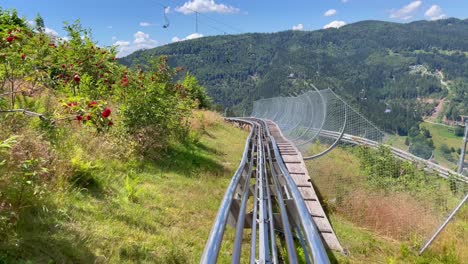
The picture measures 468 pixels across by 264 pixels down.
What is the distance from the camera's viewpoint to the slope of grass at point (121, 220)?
3076 millimetres

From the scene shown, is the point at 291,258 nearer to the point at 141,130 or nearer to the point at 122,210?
the point at 122,210

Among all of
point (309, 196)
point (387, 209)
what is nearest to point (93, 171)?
point (309, 196)

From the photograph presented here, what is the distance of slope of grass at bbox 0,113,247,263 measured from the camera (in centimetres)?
308

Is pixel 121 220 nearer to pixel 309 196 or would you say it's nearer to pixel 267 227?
pixel 267 227

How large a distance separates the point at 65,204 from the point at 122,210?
2.52ft

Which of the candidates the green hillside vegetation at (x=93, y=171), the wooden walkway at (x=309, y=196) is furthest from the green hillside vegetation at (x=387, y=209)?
the green hillside vegetation at (x=93, y=171)

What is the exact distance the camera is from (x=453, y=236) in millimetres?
5527

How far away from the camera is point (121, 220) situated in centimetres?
420

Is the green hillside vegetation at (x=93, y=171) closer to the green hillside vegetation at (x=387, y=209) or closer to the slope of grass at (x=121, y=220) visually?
the slope of grass at (x=121, y=220)

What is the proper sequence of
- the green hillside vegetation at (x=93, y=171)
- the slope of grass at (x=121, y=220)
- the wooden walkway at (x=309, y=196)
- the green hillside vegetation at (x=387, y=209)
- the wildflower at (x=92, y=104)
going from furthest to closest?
the green hillside vegetation at (x=387, y=209)
the wooden walkway at (x=309, y=196)
the wildflower at (x=92, y=104)
the green hillside vegetation at (x=93, y=171)
the slope of grass at (x=121, y=220)

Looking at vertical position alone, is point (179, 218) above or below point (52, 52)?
below

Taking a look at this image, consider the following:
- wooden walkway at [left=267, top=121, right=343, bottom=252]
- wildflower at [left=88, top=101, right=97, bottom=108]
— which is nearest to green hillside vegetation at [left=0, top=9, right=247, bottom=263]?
wildflower at [left=88, top=101, right=97, bottom=108]

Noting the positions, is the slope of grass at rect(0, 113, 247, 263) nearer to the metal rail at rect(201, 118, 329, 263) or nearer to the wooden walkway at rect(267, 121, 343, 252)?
the metal rail at rect(201, 118, 329, 263)

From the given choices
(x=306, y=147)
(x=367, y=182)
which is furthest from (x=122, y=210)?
(x=306, y=147)
